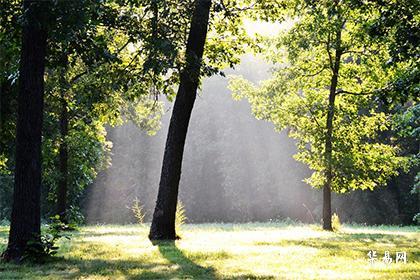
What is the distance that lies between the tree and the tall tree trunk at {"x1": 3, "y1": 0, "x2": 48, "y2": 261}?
39.7 ft

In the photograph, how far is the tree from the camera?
2042cm

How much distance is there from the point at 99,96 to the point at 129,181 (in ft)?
123

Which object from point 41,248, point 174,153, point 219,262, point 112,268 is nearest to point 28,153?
point 41,248

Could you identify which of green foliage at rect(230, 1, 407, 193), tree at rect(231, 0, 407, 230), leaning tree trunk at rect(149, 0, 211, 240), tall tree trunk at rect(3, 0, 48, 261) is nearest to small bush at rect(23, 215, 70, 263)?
tall tree trunk at rect(3, 0, 48, 261)

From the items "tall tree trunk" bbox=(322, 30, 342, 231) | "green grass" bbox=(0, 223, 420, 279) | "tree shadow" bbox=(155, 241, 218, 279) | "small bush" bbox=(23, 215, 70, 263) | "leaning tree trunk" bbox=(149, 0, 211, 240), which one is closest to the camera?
"green grass" bbox=(0, 223, 420, 279)

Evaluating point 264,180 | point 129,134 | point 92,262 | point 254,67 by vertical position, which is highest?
point 254,67

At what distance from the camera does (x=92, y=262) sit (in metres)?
9.61

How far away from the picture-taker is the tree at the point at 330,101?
20.4 meters

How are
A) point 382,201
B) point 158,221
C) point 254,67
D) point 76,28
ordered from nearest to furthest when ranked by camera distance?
point 76,28 → point 158,221 → point 382,201 → point 254,67

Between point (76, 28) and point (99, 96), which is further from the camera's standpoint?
point (99, 96)

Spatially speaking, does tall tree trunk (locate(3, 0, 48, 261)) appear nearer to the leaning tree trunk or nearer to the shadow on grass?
the shadow on grass

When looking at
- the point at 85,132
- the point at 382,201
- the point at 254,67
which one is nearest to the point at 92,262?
the point at 85,132

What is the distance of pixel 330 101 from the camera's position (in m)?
21.2

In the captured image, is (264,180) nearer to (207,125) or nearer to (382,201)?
(207,125)
